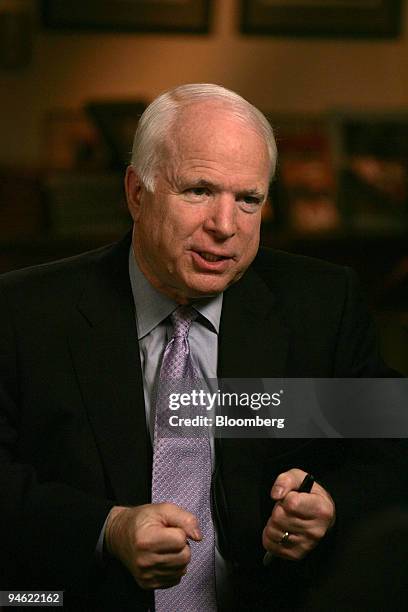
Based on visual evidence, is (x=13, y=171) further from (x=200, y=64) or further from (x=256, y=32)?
(x=256, y=32)

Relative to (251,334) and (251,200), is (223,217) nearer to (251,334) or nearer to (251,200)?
(251,200)

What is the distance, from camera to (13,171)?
120 inches

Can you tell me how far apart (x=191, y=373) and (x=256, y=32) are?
2.01 metres

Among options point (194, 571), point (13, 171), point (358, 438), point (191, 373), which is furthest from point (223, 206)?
point (13, 171)

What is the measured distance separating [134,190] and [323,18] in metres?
1.95

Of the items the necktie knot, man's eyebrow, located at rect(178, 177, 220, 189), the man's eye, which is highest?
man's eyebrow, located at rect(178, 177, 220, 189)

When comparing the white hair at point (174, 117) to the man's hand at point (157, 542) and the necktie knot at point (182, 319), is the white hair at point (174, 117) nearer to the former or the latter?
the necktie knot at point (182, 319)

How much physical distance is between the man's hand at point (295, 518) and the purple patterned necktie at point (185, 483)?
0.36ft

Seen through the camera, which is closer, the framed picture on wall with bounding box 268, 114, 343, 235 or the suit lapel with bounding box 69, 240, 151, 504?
the suit lapel with bounding box 69, 240, 151, 504

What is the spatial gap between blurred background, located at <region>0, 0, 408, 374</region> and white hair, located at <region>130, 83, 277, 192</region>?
63.0 inches

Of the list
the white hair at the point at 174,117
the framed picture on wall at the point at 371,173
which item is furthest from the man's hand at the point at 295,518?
the framed picture on wall at the point at 371,173

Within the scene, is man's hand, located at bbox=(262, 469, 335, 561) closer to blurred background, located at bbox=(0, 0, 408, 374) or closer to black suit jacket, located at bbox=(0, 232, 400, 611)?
black suit jacket, located at bbox=(0, 232, 400, 611)

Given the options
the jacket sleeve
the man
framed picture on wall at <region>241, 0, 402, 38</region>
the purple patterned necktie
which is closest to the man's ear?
the man

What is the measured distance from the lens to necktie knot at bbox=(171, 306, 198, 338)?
140cm
